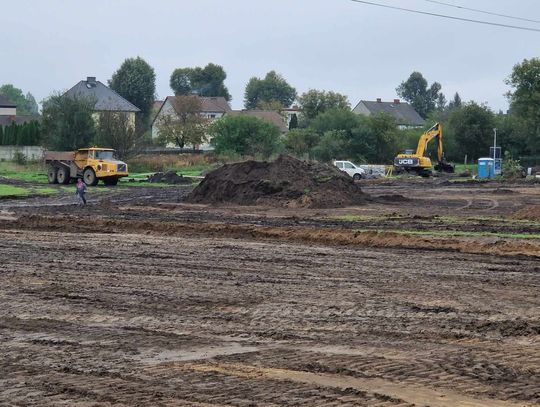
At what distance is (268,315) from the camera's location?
13617mm

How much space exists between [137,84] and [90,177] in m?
92.0

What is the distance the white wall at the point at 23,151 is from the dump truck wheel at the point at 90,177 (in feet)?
95.8

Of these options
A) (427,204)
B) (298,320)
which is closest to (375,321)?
(298,320)

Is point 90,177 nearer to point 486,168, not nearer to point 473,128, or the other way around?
point 486,168

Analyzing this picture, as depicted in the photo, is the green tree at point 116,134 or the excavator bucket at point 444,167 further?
the excavator bucket at point 444,167

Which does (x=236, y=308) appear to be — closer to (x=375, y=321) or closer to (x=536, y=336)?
(x=375, y=321)

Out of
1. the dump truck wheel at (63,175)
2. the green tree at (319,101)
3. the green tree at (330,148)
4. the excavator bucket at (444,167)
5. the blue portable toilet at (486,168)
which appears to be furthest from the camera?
the green tree at (319,101)

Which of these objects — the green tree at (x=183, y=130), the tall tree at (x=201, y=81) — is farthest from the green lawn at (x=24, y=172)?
the tall tree at (x=201, y=81)

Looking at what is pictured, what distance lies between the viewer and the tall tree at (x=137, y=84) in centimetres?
14338

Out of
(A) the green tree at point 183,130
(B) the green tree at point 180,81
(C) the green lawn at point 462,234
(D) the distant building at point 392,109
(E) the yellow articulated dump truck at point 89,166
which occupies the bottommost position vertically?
(C) the green lawn at point 462,234

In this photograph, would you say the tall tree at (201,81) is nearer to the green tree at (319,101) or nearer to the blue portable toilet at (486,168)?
the green tree at (319,101)

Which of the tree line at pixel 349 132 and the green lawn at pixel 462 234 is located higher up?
the tree line at pixel 349 132

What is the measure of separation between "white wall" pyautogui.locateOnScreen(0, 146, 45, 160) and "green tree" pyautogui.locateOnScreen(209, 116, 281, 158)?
15506 mm

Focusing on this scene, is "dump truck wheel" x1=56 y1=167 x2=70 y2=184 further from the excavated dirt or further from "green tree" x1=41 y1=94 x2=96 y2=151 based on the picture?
the excavated dirt
